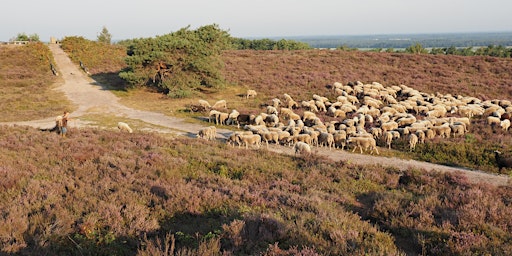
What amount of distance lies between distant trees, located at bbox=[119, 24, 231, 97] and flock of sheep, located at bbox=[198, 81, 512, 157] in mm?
7516

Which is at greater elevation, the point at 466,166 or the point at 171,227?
the point at 171,227

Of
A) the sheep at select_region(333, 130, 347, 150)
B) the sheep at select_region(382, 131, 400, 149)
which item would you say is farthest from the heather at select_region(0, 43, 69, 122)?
the sheep at select_region(382, 131, 400, 149)

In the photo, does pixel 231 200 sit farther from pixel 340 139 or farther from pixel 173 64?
pixel 173 64

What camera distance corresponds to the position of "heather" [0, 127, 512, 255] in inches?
252

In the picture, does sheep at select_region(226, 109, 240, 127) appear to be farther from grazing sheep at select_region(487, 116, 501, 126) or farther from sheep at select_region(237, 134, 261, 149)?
grazing sheep at select_region(487, 116, 501, 126)

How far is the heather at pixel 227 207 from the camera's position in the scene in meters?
6.39

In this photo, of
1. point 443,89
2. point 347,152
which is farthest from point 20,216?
point 443,89

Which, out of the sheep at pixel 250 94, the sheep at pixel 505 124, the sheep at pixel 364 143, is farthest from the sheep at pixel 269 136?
the sheep at pixel 250 94

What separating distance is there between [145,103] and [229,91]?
1001 cm

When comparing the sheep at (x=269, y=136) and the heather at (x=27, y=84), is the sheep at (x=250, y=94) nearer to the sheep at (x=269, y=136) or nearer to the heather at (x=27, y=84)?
the sheep at (x=269, y=136)

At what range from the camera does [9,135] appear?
55.7 feet

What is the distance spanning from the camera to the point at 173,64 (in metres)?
35.2

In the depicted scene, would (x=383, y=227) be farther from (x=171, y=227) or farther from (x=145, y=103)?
(x=145, y=103)

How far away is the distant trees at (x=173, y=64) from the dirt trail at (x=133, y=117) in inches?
161
